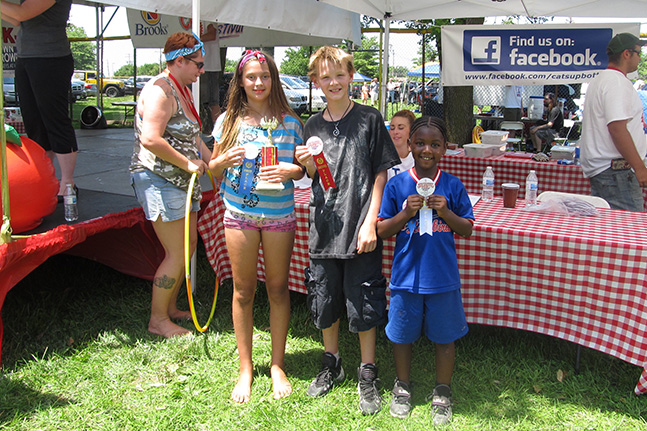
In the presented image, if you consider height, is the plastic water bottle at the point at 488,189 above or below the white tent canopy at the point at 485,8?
below

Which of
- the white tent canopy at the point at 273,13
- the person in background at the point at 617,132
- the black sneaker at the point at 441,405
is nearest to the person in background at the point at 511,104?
the white tent canopy at the point at 273,13

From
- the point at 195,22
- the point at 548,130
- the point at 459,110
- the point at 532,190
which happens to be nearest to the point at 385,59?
the point at 195,22

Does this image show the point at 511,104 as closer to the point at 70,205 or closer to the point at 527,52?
the point at 527,52

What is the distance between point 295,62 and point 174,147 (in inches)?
1805

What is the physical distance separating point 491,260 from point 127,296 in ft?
8.94

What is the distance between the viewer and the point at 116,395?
281 cm

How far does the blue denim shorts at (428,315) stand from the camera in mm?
2467

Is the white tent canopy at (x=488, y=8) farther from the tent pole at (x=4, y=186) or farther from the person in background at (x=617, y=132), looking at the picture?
the tent pole at (x=4, y=186)

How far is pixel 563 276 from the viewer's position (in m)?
2.73

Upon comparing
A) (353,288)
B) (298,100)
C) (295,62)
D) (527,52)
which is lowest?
(353,288)

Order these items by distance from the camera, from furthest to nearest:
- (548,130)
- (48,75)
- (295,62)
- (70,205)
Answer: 1. (295,62)
2. (548,130)
3. (48,75)
4. (70,205)

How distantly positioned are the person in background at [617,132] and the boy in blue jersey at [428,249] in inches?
69.7

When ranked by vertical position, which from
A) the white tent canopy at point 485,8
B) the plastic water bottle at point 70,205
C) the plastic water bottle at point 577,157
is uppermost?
the white tent canopy at point 485,8

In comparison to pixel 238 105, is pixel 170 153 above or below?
below
